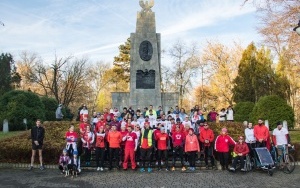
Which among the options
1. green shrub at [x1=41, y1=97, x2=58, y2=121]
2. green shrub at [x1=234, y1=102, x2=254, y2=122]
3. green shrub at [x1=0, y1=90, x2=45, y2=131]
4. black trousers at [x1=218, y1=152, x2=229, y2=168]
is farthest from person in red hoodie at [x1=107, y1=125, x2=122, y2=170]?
green shrub at [x1=41, y1=97, x2=58, y2=121]

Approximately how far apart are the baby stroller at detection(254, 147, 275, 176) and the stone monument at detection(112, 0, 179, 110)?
11497mm

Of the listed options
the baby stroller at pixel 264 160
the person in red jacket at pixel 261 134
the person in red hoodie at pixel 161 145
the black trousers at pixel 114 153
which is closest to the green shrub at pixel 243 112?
the person in red jacket at pixel 261 134

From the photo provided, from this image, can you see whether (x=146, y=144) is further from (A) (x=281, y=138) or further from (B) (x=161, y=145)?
(A) (x=281, y=138)

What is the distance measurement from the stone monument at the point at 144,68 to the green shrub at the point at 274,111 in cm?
578

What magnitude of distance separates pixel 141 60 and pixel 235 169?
A: 12.7 metres

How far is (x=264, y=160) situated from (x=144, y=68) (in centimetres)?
1286

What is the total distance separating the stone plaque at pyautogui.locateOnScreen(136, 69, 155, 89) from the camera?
23156 millimetres

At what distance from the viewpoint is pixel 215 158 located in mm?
12906

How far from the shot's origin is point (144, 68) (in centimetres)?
2319

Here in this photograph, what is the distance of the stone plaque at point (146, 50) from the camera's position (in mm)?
23297

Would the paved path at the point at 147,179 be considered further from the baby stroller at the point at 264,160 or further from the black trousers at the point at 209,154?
the black trousers at the point at 209,154

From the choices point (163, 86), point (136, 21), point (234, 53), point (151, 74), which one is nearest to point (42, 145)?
point (151, 74)

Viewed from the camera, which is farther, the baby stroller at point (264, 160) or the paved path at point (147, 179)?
the baby stroller at point (264, 160)

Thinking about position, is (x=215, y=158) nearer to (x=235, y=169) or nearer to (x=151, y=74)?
(x=235, y=169)
